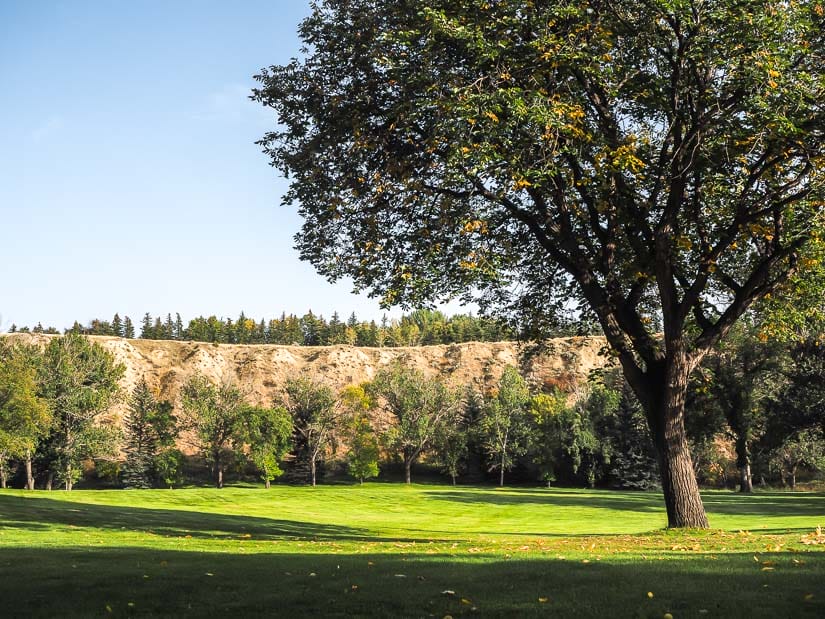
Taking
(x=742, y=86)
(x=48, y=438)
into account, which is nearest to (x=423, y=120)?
(x=742, y=86)

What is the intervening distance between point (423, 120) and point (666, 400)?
9.12 m

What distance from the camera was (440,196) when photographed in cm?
1855

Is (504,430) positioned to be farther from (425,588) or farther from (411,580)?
(425,588)

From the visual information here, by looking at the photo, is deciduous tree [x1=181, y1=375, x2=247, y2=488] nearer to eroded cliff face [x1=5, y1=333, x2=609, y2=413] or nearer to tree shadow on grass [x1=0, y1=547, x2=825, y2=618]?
eroded cliff face [x1=5, y1=333, x2=609, y2=413]

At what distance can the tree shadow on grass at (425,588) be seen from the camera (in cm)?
709

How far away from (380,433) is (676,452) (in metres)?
65.1

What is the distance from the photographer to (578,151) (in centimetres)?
1571

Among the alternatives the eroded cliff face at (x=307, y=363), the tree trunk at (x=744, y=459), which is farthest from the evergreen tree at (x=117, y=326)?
the tree trunk at (x=744, y=459)

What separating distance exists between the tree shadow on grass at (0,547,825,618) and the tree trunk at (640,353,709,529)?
7.38 metres

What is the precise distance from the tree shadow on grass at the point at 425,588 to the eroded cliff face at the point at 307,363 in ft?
312

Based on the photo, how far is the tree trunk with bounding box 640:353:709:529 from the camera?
18094 mm

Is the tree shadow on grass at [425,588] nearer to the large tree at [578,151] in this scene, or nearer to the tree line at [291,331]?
the large tree at [578,151]

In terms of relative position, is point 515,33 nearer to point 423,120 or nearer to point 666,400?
point 423,120

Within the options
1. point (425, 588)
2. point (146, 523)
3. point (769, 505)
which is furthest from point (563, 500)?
point (425, 588)
